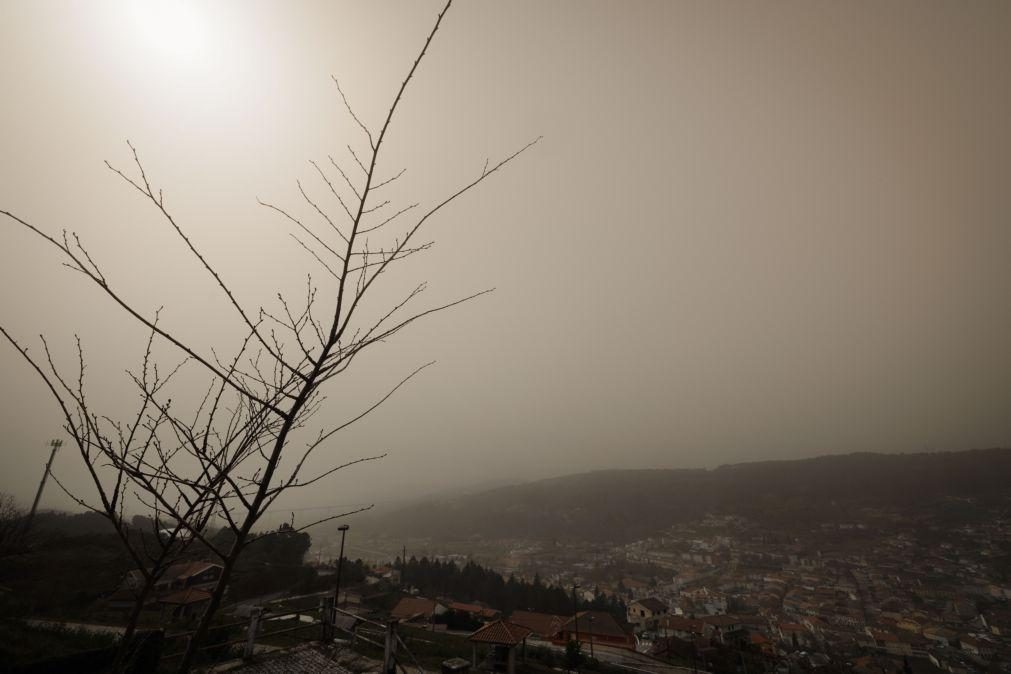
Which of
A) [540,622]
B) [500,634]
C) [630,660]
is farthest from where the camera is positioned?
[540,622]

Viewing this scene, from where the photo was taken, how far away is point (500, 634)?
1769 centimetres

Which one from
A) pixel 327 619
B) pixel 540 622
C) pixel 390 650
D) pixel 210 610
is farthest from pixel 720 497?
pixel 210 610

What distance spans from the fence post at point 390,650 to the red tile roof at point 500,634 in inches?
519

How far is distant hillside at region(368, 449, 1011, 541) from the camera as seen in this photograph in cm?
10331

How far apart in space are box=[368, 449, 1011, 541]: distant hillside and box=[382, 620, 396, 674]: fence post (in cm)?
12349

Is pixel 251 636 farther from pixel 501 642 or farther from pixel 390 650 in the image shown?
pixel 501 642

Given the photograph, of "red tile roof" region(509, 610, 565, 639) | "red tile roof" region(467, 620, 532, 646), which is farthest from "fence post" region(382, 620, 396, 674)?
"red tile roof" region(509, 610, 565, 639)

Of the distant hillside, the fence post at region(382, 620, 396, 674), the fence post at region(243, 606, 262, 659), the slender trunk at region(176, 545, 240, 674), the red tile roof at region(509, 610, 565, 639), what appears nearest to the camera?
the slender trunk at region(176, 545, 240, 674)

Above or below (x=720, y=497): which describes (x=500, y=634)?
above

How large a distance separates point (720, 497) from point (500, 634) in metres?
135

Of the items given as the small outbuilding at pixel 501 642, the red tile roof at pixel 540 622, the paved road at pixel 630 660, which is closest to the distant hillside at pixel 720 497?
the red tile roof at pixel 540 622

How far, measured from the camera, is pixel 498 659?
17.8 m

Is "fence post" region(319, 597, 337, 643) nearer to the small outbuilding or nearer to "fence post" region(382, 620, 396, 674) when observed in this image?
"fence post" region(382, 620, 396, 674)

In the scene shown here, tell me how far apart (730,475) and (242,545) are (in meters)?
170
